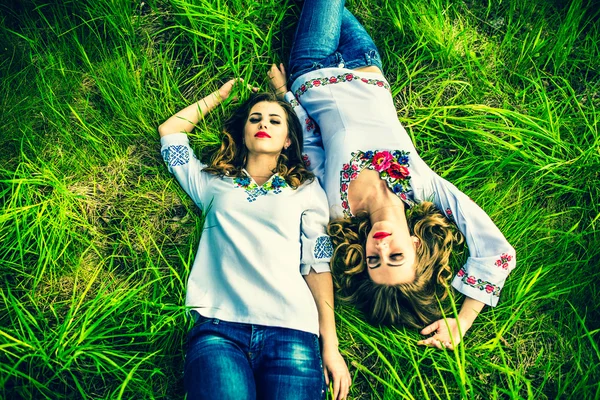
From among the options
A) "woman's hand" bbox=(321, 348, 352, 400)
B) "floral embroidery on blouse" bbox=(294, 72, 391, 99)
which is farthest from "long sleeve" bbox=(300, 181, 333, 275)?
"floral embroidery on blouse" bbox=(294, 72, 391, 99)

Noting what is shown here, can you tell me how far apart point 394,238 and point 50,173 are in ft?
6.49

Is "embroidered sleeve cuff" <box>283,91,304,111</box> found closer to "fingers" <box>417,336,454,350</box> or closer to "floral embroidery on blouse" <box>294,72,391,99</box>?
"floral embroidery on blouse" <box>294,72,391,99</box>

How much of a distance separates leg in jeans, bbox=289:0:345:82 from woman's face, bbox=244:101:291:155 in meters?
0.39

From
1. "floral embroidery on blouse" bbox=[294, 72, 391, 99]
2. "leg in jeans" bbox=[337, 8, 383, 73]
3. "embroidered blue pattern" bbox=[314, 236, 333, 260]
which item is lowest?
"embroidered blue pattern" bbox=[314, 236, 333, 260]

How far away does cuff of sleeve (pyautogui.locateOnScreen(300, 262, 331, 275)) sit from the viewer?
7.04ft

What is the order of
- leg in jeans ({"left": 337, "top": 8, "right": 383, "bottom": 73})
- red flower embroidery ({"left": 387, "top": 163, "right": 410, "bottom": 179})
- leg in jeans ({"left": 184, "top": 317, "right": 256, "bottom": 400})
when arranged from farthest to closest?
1. leg in jeans ({"left": 337, "top": 8, "right": 383, "bottom": 73})
2. red flower embroidery ({"left": 387, "top": 163, "right": 410, "bottom": 179})
3. leg in jeans ({"left": 184, "top": 317, "right": 256, "bottom": 400})

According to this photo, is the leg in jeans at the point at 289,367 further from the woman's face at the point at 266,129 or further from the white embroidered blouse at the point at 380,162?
the woman's face at the point at 266,129

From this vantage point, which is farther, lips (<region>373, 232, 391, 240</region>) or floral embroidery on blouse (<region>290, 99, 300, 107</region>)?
floral embroidery on blouse (<region>290, 99, 300, 107</region>)

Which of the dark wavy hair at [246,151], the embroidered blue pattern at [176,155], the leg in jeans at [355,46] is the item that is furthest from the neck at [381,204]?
the embroidered blue pattern at [176,155]

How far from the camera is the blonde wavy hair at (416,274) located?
6.88 ft

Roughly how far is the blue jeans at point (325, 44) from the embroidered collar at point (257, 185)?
75 centimetres

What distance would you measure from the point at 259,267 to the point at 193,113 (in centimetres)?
105

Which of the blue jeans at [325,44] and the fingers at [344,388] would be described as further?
the blue jeans at [325,44]

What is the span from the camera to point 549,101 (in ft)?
8.51
